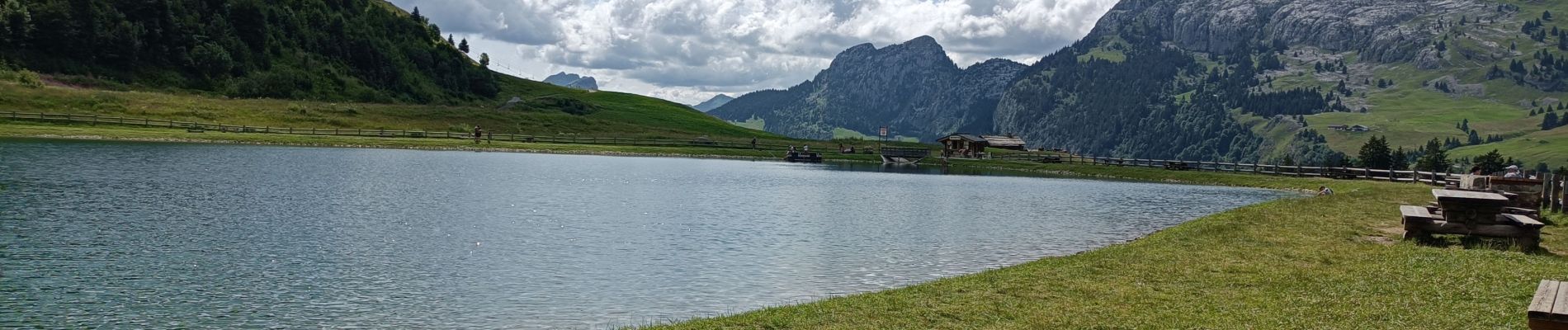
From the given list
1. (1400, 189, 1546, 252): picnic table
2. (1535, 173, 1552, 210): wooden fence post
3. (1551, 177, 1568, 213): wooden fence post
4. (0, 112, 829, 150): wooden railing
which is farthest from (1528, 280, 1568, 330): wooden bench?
(0, 112, 829, 150): wooden railing

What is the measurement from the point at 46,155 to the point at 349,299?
61.1m

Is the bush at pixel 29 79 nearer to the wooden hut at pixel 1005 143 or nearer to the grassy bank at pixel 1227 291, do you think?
the wooden hut at pixel 1005 143

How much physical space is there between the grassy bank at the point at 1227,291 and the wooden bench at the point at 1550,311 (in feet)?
18.1

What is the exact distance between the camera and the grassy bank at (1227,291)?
1784cm

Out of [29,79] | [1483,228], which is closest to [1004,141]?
[29,79]

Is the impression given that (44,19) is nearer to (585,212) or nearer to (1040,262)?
(585,212)

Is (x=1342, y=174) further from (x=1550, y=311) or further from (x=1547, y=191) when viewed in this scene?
(x=1550, y=311)

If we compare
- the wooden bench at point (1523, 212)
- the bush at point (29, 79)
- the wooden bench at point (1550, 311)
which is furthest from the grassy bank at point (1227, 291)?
the bush at point (29, 79)

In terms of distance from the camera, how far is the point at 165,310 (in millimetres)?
19812

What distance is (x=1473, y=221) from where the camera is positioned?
97.3ft

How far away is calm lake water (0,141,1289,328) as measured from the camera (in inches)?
838

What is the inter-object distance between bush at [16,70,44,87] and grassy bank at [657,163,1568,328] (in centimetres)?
14809

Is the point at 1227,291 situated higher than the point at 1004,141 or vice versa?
the point at 1004,141

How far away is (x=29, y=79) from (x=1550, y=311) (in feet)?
544
